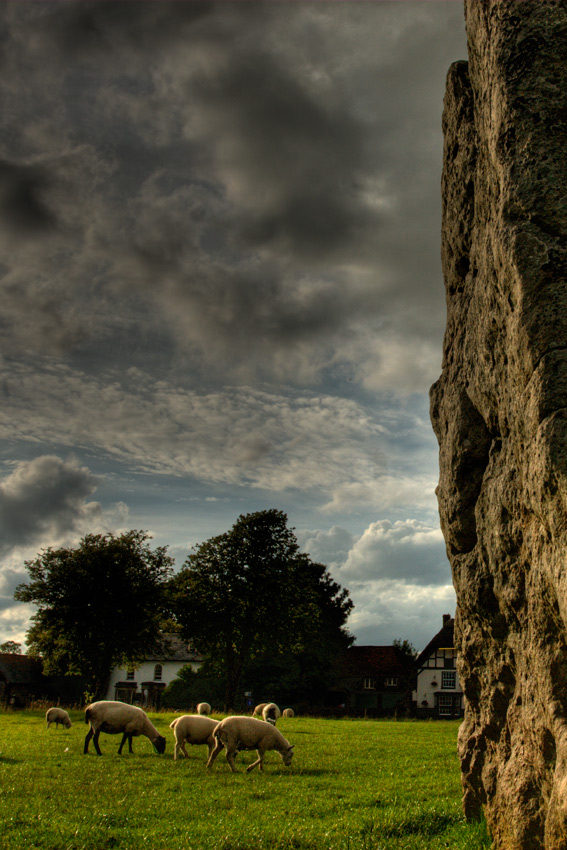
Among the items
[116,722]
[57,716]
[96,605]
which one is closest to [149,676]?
[96,605]

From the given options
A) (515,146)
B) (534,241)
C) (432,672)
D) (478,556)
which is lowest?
(432,672)

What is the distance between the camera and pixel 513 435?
6.79 m

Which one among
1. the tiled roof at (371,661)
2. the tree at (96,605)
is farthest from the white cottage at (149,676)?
the tree at (96,605)

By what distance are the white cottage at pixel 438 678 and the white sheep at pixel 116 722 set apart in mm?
46819

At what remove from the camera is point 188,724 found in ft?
55.0

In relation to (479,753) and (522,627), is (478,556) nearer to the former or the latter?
(522,627)

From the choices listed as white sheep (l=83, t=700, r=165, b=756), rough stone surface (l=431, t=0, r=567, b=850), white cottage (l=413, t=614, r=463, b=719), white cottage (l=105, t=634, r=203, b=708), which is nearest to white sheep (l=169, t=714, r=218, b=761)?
white sheep (l=83, t=700, r=165, b=756)

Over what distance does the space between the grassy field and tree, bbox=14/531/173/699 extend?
2917cm

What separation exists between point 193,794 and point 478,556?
24.3ft

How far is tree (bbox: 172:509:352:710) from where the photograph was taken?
53.1 m

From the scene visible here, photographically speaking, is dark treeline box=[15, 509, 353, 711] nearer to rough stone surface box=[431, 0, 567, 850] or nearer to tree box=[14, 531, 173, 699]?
tree box=[14, 531, 173, 699]

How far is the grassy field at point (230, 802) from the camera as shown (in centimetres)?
782

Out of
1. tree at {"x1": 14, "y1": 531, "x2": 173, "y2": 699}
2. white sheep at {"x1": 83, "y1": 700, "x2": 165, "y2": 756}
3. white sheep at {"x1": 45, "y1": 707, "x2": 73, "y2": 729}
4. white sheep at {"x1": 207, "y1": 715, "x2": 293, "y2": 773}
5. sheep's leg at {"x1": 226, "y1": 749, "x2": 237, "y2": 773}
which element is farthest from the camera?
tree at {"x1": 14, "y1": 531, "x2": 173, "y2": 699}

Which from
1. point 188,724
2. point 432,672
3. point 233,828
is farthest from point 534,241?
point 432,672
